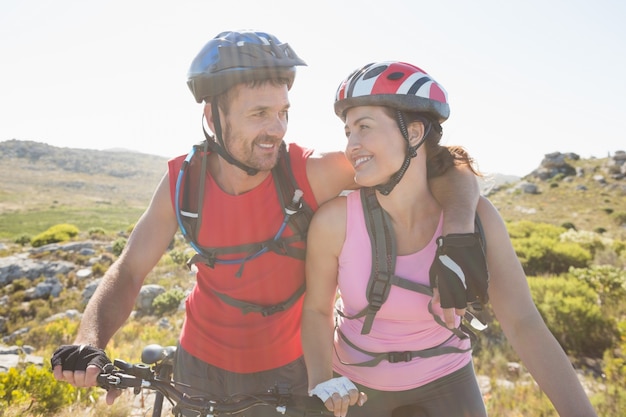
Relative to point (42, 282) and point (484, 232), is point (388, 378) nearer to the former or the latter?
point (484, 232)

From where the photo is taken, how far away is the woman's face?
8.57 feet

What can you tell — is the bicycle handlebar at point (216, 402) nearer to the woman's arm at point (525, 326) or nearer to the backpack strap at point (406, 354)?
the backpack strap at point (406, 354)

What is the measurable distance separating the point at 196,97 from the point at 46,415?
4.78 meters

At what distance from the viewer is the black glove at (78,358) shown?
6.51 feet

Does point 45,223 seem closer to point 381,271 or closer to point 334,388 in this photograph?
point 381,271

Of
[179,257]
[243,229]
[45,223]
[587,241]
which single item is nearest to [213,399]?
[243,229]

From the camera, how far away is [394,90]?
103 inches

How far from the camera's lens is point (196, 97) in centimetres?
339

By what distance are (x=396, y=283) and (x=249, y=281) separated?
1138 millimetres

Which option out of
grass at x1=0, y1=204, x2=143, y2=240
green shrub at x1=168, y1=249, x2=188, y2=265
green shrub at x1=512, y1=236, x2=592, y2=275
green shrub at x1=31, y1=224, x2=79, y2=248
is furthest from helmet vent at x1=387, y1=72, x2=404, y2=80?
grass at x1=0, y1=204, x2=143, y2=240

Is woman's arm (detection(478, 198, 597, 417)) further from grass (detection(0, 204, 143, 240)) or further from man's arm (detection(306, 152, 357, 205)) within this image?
grass (detection(0, 204, 143, 240))

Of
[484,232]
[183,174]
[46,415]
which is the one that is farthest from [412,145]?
[46,415]

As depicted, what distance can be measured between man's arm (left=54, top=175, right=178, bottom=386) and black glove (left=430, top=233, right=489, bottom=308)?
206 centimetres

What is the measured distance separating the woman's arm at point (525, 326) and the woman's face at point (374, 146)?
683 millimetres
